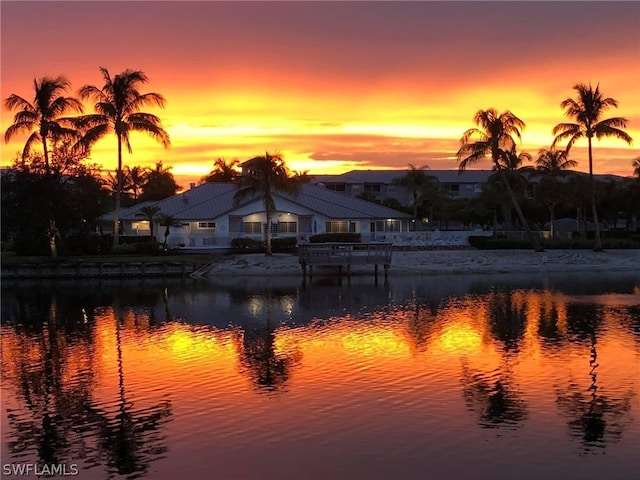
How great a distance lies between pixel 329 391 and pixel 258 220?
169 feet

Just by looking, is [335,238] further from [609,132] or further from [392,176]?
[392,176]

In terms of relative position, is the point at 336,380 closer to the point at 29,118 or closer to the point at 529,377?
the point at 529,377

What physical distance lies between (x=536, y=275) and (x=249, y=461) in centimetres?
4242

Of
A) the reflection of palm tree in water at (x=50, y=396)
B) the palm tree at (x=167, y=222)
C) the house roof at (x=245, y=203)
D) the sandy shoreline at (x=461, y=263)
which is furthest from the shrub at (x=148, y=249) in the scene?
the reflection of palm tree in water at (x=50, y=396)

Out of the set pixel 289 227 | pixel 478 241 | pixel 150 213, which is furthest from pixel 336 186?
pixel 478 241

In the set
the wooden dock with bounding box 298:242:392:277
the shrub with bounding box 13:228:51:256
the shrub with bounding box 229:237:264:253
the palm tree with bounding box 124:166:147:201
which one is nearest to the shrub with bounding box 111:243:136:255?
the shrub with bounding box 13:228:51:256

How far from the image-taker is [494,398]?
663 inches

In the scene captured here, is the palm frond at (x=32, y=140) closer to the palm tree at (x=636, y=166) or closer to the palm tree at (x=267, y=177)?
the palm tree at (x=267, y=177)

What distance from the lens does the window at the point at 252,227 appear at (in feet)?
225

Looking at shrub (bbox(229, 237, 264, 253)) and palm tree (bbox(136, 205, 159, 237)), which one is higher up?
palm tree (bbox(136, 205, 159, 237))

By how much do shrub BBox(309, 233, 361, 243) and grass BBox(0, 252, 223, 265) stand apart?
9.56m

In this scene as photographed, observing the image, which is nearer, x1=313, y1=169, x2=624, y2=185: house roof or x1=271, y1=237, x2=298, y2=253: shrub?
x1=271, y1=237, x2=298, y2=253: shrub

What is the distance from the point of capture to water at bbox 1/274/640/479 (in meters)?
13.1

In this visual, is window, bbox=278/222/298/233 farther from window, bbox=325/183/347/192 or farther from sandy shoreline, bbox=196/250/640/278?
window, bbox=325/183/347/192
